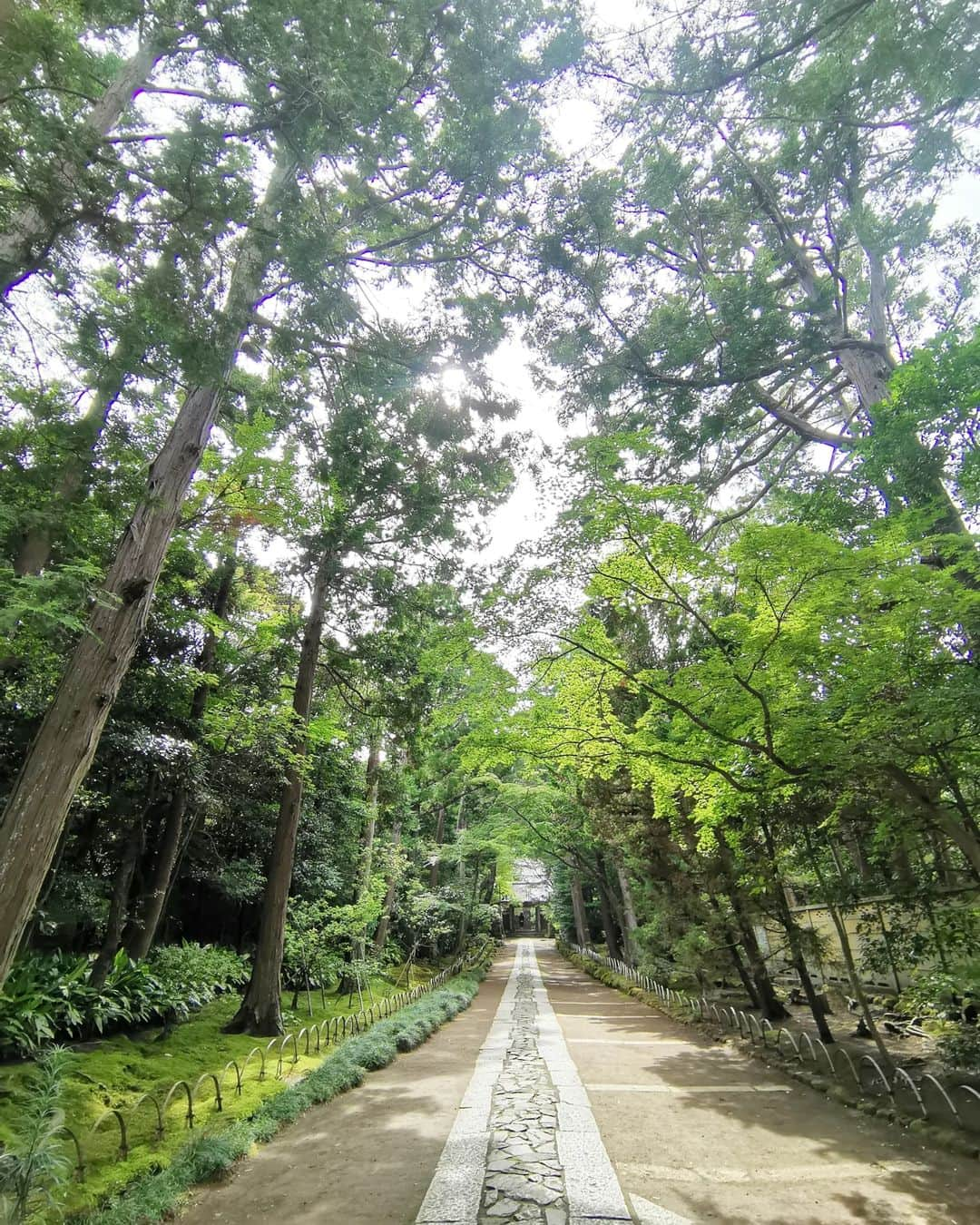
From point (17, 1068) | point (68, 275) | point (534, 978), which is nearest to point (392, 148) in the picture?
point (68, 275)

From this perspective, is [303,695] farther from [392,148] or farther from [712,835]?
[392,148]

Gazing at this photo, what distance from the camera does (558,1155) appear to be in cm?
486

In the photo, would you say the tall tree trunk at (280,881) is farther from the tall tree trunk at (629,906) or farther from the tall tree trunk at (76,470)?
the tall tree trunk at (629,906)

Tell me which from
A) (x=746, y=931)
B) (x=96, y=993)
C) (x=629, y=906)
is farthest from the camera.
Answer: (x=629, y=906)

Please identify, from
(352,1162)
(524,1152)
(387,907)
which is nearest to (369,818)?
(387,907)

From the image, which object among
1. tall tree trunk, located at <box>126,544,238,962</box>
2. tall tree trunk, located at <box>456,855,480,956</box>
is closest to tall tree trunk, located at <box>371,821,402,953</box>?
tall tree trunk, located at <box>456,855,480,956</box>

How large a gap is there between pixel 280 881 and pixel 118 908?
2.46 meters

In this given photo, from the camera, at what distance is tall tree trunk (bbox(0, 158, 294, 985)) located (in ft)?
13.8

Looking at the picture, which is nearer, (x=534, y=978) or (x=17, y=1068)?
(x=17, y=1068)

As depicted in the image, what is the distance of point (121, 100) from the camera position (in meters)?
7.25

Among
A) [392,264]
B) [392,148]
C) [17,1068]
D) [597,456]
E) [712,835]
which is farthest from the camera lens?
[712,835]

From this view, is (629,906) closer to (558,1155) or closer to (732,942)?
(732,942)

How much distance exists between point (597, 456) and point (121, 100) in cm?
791

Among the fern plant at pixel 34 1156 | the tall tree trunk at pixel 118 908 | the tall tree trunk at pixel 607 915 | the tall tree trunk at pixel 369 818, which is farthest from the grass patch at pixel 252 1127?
the tall tree trunk at pixel 607 915
